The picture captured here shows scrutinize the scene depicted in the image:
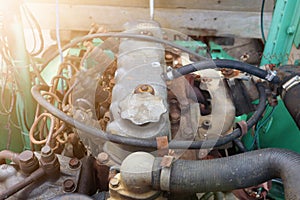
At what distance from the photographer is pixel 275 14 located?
1.41m

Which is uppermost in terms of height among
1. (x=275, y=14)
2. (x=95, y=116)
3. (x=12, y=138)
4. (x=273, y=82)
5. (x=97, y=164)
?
(x=275, y=14)

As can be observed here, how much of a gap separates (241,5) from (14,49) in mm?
1330

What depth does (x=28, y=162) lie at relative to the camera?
92cm

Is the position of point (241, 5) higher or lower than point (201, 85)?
higher

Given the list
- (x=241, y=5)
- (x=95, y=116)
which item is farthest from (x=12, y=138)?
(x=241, y=5)

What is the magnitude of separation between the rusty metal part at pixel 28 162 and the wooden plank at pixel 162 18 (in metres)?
1.15

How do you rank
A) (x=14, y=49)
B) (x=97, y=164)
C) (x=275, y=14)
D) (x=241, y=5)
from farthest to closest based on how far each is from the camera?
(x=241, y=5), (x=275, y=14), (x=14, y=49), (x=97, y=164)

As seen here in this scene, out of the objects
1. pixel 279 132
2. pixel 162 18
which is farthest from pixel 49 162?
pixel 162 18

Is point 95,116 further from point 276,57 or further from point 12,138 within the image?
point 276,57

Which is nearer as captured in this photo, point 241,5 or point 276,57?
point 276,57

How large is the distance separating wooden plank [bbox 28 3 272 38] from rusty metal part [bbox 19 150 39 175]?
1.15 meters

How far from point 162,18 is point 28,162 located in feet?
4.24

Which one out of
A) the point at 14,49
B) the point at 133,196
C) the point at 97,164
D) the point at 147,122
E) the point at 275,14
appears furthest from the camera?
the point at 275,14

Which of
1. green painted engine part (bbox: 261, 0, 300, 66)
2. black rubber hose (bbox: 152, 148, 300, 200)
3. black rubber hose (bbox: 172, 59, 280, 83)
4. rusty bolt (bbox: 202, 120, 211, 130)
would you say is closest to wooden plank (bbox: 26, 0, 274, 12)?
green painted engine part (bbox: 261, 0, 300, 66)
